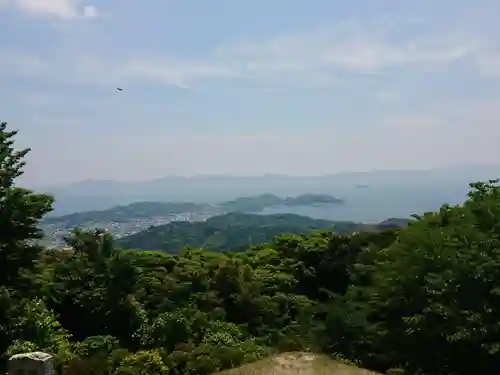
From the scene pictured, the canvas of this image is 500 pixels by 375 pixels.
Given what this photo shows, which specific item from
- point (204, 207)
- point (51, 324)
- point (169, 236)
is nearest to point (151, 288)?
point (51, 324)

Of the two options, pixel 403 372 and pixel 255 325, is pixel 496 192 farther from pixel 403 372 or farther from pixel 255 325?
pixel 255 325

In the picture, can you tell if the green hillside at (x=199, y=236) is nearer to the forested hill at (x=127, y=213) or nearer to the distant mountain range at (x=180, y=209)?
the forested hill at (x=127, y=213)

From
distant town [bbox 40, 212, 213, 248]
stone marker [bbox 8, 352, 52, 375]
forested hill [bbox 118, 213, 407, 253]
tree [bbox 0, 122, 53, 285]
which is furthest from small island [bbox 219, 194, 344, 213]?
stone marker [bbox 8, 352, 52, 375]

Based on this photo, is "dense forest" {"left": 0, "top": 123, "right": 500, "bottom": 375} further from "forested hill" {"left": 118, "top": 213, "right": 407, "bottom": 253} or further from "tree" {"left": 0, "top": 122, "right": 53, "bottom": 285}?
"forested hill" {"left": 118, "top": 213, "right": 407, "bottom": 253}

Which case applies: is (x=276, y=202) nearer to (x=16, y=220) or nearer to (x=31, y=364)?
(x=16, y=220)

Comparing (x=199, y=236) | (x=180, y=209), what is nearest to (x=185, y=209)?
(x=180, y=209)

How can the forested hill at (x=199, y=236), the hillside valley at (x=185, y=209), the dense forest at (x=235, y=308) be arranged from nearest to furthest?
the dense forest at (x=235, y=308) → the forested hill at (x=199, y=236) → the hillside valley at (x=185, y=209)

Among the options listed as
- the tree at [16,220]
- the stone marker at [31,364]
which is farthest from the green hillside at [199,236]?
the stone marker at [31,364]
